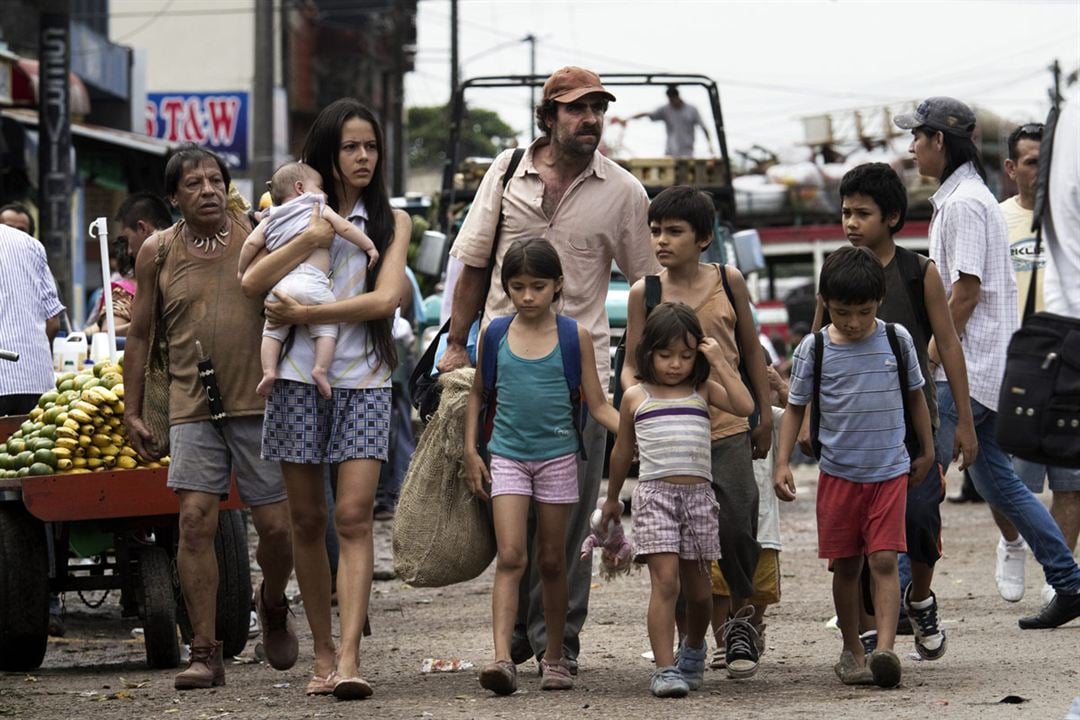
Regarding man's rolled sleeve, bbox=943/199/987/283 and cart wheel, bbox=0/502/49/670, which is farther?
cart wheel, bbox=0/502/49/670

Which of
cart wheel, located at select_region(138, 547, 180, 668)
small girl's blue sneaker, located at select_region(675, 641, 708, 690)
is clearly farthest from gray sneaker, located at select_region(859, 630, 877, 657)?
cart wheel, located at select_region(138, 547, 180, 668)

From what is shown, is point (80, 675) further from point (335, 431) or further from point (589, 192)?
point (589, 192)

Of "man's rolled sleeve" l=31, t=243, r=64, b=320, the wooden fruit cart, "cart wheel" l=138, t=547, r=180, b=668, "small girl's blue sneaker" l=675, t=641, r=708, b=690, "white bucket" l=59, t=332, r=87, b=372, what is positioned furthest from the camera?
"white bucket" l=59, t=332, r=87, b=372

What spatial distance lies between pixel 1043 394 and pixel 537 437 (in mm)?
2246

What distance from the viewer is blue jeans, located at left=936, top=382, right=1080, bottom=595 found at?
817 cm

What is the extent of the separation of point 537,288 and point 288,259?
87 cm

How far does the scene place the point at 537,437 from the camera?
271 inches

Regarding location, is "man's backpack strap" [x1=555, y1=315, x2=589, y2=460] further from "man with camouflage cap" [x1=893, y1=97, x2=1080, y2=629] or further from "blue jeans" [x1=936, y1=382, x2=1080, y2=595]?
"blue jeans" [x1=936, y1=382, x2=1080, y2=595]

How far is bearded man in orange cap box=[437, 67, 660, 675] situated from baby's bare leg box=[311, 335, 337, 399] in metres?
0.75

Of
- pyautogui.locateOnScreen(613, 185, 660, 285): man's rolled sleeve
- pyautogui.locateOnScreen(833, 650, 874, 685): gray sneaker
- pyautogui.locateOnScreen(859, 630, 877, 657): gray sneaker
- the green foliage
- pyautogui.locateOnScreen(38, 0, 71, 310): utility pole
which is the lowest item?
pyautogui.locateOnScreen(833, 650, 874, 685): gray sneaker

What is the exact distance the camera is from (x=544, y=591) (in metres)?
7.00

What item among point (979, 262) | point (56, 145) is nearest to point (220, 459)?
point (979, 262)

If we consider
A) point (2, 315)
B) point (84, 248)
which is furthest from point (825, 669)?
point (84, 248)

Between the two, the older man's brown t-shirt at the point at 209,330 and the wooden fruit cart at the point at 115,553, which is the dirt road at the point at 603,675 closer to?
the wooden fruit cart at the point at 115,553
